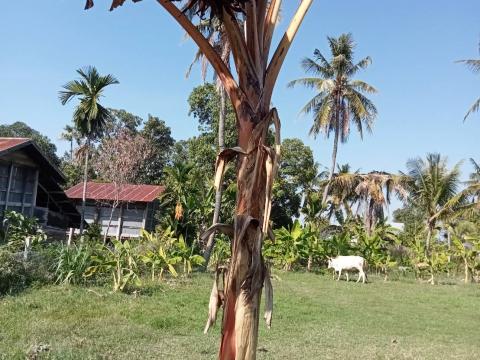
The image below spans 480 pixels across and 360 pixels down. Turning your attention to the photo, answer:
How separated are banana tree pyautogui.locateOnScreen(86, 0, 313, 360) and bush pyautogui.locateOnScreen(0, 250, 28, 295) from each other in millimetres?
8687

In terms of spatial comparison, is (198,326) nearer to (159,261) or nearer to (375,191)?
(159,261)

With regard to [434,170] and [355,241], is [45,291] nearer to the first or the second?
[355,241]

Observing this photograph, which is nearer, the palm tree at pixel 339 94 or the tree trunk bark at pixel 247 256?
the tree trunk bark at pixel 247 256

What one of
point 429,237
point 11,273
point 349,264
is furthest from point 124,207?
point 11,273

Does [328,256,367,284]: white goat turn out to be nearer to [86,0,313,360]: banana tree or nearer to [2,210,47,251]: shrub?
[2,210,47,251]: shrub

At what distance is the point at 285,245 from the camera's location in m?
19.7

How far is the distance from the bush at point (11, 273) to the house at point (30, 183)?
18.2ft

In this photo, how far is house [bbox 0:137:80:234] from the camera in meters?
16.4

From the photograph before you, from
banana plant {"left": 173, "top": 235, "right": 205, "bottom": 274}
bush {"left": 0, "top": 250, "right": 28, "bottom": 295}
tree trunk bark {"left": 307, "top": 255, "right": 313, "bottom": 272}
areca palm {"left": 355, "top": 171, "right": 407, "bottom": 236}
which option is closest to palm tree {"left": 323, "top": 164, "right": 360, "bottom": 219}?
areca palm {"left": 355, "top": 171, "right": 407, "bottom": 236}

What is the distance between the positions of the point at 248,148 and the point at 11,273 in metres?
9.09

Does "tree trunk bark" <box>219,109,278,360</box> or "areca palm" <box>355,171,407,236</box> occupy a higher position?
"areca palm" <box>355,171,407,236</box>

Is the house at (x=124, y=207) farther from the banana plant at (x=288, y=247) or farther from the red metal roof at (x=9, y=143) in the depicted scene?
the red metal roof at (x=9, y=143)

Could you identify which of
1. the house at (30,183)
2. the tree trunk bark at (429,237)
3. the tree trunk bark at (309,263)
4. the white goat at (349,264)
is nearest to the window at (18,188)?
the house at (30,183)

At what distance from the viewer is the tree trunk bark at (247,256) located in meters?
2.09
